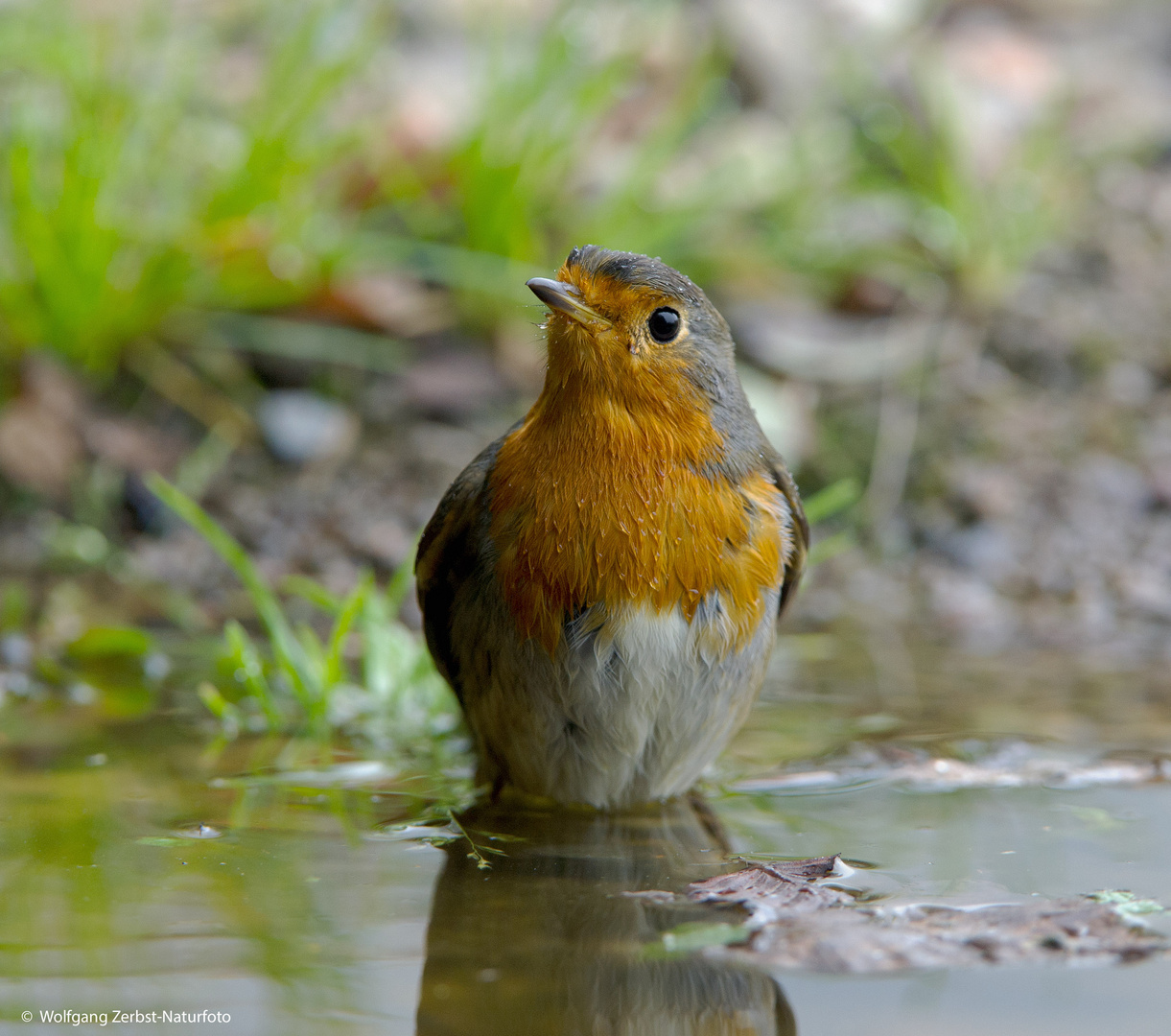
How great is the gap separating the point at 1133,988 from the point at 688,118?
4.56 metres

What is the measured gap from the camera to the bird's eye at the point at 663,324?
2.78 m

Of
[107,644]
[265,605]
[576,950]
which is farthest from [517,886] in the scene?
[107,644]

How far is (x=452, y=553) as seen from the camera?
9.71ft

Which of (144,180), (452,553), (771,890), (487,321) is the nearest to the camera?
(771,890)

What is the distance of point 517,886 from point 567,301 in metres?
1.05

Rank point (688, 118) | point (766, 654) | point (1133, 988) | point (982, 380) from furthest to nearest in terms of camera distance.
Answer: point (688, 118) < point (982, 380) < point (766, 654) < point (1133, 988)

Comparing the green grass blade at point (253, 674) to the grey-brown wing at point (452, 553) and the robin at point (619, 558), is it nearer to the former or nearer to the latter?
the grey-brown wing at point (452, 553)

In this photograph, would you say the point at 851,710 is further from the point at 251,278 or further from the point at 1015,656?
the point at 251,278

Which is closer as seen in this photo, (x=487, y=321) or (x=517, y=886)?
(x=517, y=886)

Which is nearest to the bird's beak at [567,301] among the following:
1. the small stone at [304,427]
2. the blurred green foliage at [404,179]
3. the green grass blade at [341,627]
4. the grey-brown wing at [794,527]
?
the grey-brown wing at [794,527]

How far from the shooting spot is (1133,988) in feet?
6.21

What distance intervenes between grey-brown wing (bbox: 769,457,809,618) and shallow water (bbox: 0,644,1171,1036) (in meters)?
0.38

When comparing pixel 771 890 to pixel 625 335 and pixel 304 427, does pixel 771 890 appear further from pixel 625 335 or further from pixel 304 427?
pixel 304 427

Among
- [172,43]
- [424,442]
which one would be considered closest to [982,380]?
[424,442]
